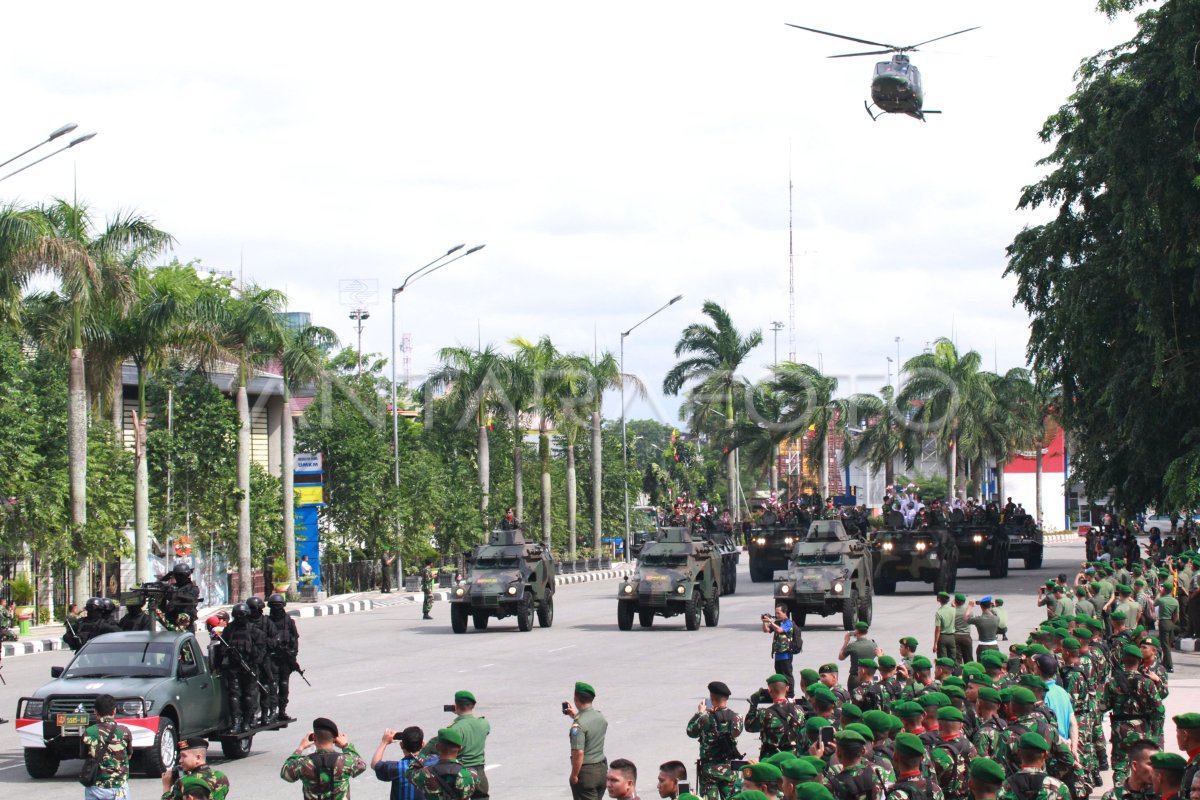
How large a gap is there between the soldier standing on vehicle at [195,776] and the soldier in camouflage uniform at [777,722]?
12.1ft

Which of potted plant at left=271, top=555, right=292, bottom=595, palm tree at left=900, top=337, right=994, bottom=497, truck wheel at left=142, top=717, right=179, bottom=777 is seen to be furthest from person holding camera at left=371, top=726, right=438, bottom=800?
palm tree at left=900, top=337, right=994, bottom=497

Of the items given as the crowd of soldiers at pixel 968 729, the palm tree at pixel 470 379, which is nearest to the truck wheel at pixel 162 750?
the crowd of soldiers at pixel 968 729

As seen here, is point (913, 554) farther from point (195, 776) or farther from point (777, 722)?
point (195, 776)

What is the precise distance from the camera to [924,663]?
41.6 ft

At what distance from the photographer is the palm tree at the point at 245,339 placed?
39312 mm

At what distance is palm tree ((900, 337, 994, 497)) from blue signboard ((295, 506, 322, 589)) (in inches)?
1153

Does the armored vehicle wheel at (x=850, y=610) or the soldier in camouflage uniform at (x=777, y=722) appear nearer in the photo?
the soldier in camouflage uniform at (x=777, y=722)

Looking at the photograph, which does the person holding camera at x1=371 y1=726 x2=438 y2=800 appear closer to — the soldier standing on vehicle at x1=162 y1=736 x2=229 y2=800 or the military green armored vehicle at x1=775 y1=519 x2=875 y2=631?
the soldier standing on vehicle at x1=162 y1=736 x2=229 y2=800

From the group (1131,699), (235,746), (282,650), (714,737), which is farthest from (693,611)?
(714,737)

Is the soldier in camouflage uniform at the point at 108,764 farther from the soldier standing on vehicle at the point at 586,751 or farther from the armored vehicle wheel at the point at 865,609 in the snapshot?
the armored vehicle wheel at the point at 865,609

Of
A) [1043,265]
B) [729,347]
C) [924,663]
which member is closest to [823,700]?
[924,663]

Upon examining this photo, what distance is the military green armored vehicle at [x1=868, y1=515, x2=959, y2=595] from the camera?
37.8 m

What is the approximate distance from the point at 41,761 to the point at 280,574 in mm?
28481

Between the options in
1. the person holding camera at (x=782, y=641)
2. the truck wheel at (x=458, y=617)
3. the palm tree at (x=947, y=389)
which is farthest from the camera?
the palm tree at (x=947, y=389)
